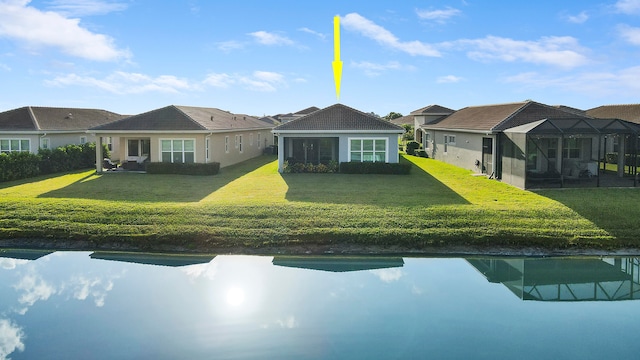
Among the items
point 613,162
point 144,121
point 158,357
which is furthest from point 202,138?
point 613,162

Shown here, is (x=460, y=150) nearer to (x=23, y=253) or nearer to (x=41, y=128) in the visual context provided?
(x=23, y=253)

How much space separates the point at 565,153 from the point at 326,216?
1450 centimetres

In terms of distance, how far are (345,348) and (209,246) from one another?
27.1ft

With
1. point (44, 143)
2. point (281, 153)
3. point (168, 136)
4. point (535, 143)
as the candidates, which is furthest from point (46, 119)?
point (535, 143)

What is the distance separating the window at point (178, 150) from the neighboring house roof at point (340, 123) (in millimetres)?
4877

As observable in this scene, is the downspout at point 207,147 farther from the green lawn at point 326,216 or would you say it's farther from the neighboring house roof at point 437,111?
the neighboring house roof at point 437,111

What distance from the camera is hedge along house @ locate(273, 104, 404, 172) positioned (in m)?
27.6

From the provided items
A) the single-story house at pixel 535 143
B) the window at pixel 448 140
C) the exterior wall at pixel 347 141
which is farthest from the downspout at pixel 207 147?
the window at pixel 448 140

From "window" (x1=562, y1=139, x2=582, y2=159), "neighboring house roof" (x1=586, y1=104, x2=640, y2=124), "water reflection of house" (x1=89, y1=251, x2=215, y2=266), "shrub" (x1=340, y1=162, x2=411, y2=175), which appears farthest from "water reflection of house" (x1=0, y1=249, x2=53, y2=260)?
"neighboring house roof" (x1=586, y1=104, x2=640, y2=124)

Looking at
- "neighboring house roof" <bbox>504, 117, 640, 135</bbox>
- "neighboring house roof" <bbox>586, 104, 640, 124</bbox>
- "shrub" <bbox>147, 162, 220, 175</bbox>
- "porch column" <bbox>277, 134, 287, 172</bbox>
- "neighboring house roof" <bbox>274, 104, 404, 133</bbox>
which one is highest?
"neighboring house roof" <bbox>586, 104, 640, 124</bbox>

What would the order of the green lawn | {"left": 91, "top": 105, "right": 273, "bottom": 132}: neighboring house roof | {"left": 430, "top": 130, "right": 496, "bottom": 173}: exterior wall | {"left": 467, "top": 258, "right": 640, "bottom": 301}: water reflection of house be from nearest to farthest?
1. {"left": 467, "top": 258, "right": 640, "bottom": 301}: water reflection of house
2. the green lawn
3. {"left": 91, "top": 105, "right": 273, "bottom": 132}: neighboring house roof
4. {"left": 430, "top": 130, "right": 496, "bottom": 173}: exterior wall

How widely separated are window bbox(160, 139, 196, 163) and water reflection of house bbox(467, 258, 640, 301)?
1757 cm

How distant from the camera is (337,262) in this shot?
1588 cm

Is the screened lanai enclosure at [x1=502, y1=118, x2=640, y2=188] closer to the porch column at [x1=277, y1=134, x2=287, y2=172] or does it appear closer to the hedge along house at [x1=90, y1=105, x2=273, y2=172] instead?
the porch column at [x1=277, y1=134, x2=287, y2=172]
